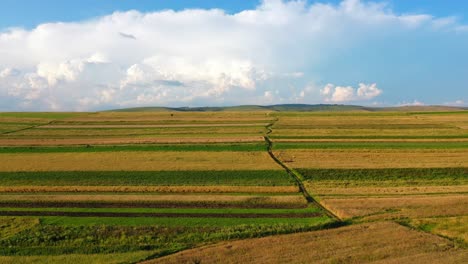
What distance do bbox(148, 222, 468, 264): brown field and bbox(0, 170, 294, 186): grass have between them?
18.3 m

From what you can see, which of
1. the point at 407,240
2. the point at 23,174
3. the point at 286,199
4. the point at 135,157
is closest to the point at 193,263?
the point at 407,240

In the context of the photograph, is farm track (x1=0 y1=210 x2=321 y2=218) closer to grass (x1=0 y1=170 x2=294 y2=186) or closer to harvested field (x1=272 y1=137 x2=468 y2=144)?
grass (x1=0 y1=170 x2=294 y2=186)

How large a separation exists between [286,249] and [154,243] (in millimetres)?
8845

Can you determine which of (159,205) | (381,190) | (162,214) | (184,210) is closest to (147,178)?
(159,205)

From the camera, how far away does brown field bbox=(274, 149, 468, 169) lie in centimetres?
5559

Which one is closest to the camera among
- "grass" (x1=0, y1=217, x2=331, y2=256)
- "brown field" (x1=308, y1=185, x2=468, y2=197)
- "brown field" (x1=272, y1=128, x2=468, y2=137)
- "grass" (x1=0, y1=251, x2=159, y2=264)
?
"grass" (x1=0, y1=251, x2=159, y2=264)

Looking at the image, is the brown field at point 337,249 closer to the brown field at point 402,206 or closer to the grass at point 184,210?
the brown field at point 402,206

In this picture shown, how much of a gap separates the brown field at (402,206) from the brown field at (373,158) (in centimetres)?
1498

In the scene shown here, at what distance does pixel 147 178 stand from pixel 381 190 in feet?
85.2

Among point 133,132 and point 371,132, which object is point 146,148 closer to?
point 133,132

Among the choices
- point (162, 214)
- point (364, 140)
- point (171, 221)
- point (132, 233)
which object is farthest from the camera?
point (364, 140)

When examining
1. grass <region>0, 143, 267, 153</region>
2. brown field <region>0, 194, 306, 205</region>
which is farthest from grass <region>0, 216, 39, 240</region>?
grass <region>0, 143, 267, 153</region>

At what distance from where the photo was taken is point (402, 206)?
36.8 meters

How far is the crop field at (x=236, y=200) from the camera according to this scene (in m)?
27.4
